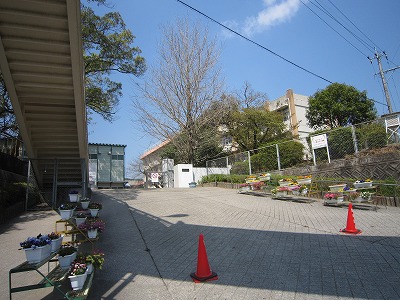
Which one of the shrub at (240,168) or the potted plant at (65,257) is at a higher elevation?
the shrub at (240,168)

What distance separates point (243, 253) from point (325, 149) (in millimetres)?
10115

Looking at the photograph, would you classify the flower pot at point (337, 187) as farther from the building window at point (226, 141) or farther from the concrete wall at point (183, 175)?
the building window at point (226, 141)

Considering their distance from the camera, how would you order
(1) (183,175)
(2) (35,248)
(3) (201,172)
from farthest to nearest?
(3) (201,172) < (1) (183,175) < (2) (35,248)

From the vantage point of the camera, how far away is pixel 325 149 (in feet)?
46.3

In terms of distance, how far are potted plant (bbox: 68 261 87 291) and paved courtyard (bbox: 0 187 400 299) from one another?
0.53 metres

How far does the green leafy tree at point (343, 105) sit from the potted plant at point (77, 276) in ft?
87.3

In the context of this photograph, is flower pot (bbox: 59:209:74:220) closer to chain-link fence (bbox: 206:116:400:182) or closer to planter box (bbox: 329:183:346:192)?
planter box (bbox: 329:183:346:192)

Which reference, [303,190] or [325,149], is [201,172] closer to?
[325,149]

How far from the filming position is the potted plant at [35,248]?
3.59m

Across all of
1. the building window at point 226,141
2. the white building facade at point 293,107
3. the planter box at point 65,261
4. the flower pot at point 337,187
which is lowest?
the planter box at point 65,261

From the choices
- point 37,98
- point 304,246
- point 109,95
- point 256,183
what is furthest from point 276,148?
point 37,98

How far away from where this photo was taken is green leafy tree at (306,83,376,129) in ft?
85.7

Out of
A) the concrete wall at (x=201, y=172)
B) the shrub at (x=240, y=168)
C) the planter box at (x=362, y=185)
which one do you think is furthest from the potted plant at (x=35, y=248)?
the concrete wall at (x=201, y=172)

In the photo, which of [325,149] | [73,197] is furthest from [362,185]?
[73,197]
